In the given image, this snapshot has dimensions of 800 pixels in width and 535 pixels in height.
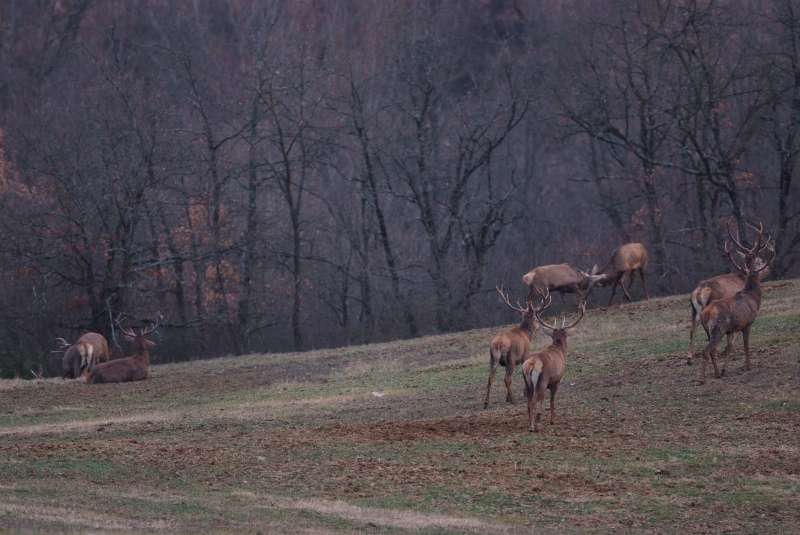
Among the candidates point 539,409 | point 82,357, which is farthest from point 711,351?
point 82,357

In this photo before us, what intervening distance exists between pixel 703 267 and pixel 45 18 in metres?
33.9

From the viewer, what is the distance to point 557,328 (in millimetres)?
18328

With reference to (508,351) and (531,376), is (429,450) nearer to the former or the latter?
(531,376)

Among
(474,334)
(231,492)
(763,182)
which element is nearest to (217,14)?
(763,182)

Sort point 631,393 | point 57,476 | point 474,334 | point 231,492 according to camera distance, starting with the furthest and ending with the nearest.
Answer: point 474,334, point 631,393, point 57,476, point 231,492

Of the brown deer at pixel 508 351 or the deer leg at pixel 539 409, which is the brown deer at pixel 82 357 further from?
the deer leg at pixel 539 409

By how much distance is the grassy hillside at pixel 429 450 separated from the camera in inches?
506

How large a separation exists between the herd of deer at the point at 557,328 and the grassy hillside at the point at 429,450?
598 millimetres

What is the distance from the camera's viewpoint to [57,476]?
49.9ft

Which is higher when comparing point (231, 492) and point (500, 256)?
point (500, 256)

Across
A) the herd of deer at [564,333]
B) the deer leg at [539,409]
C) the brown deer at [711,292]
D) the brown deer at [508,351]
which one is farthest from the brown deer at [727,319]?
the deer leg at [539,409]

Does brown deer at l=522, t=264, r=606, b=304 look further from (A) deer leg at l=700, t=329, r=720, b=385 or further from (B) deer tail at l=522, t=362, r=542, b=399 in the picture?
(B) deer tail at l=522, t=362, r=542, b=399

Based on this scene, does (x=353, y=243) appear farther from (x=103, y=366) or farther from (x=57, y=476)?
(x=57, y=476)

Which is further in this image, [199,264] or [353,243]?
[353,243]
